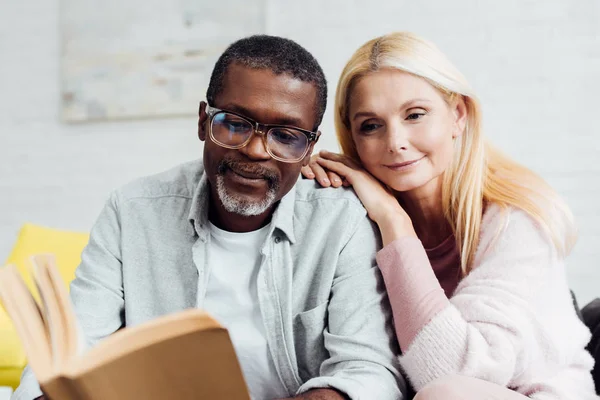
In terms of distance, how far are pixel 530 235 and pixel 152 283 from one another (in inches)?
32.9

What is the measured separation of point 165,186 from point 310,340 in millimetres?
500

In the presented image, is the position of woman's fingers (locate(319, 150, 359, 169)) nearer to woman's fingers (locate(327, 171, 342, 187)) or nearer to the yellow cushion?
woman's fingers (locate(327, 171, 342, 187))

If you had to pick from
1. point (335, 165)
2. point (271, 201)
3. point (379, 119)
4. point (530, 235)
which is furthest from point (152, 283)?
point (530, 235)

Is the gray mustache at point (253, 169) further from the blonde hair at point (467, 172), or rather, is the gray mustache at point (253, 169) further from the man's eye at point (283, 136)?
the blonde hair at point (467, 172)

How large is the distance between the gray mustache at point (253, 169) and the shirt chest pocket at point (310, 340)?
0.28m

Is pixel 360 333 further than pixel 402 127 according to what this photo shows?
No

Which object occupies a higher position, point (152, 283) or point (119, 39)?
point (119, 39)

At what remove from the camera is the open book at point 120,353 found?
0.69m

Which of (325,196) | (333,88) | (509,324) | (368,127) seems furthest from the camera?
(333,88)

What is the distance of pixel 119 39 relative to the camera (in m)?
3.31

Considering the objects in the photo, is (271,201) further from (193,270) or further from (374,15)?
(374,15)

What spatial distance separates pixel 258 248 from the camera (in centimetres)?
141

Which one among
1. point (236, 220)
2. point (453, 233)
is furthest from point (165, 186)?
point (453, 233)

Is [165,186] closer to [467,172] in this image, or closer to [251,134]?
[251,134]
